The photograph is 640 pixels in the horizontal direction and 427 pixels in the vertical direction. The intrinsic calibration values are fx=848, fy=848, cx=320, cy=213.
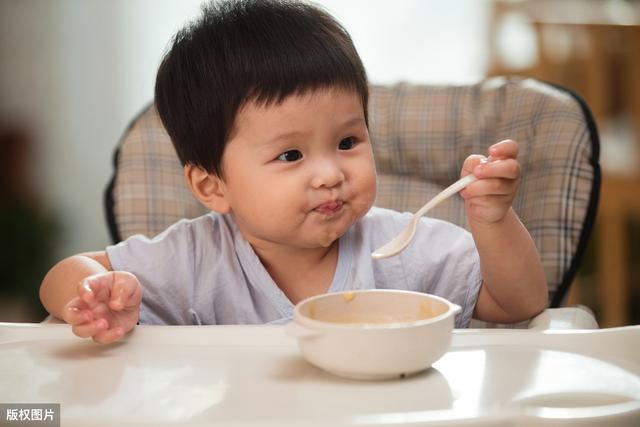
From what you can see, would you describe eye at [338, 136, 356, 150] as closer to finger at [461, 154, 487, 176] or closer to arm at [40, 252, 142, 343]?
finger at [461, 154, 487, 176]

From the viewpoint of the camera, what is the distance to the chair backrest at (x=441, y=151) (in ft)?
4.60

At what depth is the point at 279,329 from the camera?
3.09 ft

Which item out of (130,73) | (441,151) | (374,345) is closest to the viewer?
(374,345)

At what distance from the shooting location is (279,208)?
1.12 meters

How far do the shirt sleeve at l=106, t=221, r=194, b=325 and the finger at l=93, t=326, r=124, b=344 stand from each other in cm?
25

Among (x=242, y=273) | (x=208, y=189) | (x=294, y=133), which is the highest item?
(x=294, y=133)

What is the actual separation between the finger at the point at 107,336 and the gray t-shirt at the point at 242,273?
0.26 meters

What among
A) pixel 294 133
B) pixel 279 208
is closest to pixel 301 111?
pixel 294 133

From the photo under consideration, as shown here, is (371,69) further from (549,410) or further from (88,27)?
(549,410)

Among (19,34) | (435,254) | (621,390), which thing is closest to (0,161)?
(19,34)

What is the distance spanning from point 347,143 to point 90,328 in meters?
0.43

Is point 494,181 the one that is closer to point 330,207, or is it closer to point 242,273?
point 330,207

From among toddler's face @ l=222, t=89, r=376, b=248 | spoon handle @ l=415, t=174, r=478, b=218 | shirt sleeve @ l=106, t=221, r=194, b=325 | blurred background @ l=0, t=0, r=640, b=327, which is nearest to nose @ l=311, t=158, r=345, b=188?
toddler's face @ l=222, t=89, r=376, b=248

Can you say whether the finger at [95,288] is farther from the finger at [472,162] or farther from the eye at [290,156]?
the finger at [472,162]
